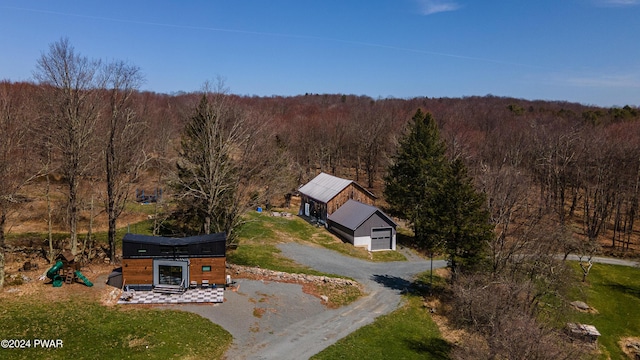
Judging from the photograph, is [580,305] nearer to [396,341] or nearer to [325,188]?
[396,341]

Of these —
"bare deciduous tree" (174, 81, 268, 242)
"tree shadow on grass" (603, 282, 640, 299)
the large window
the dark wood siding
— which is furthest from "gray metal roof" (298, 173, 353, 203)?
"tree shadow on grass" (603, 282, 640, 299)

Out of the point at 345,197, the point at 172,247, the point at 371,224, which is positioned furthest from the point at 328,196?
the point at 172,247

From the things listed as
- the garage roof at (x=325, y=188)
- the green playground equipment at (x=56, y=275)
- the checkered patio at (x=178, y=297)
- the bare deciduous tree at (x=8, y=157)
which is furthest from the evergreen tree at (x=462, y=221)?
the bare deciduous tree at (x=8, y=157)

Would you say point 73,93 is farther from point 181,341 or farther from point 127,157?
point 181,341

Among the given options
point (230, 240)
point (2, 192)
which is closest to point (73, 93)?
point (2, 192)

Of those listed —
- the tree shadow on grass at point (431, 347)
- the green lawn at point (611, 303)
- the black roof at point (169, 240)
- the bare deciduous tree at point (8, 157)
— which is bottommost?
the green lawn at point (611, 303)

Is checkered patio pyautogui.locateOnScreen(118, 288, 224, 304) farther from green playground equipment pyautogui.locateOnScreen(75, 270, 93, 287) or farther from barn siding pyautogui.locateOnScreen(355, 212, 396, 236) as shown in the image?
barn siding pyautogui.locateOnScreen(355, 212, 396, 236)

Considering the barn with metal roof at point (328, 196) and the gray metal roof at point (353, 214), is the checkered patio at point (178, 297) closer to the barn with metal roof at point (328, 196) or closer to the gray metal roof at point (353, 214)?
the gray metal roof at point (353, 214)
